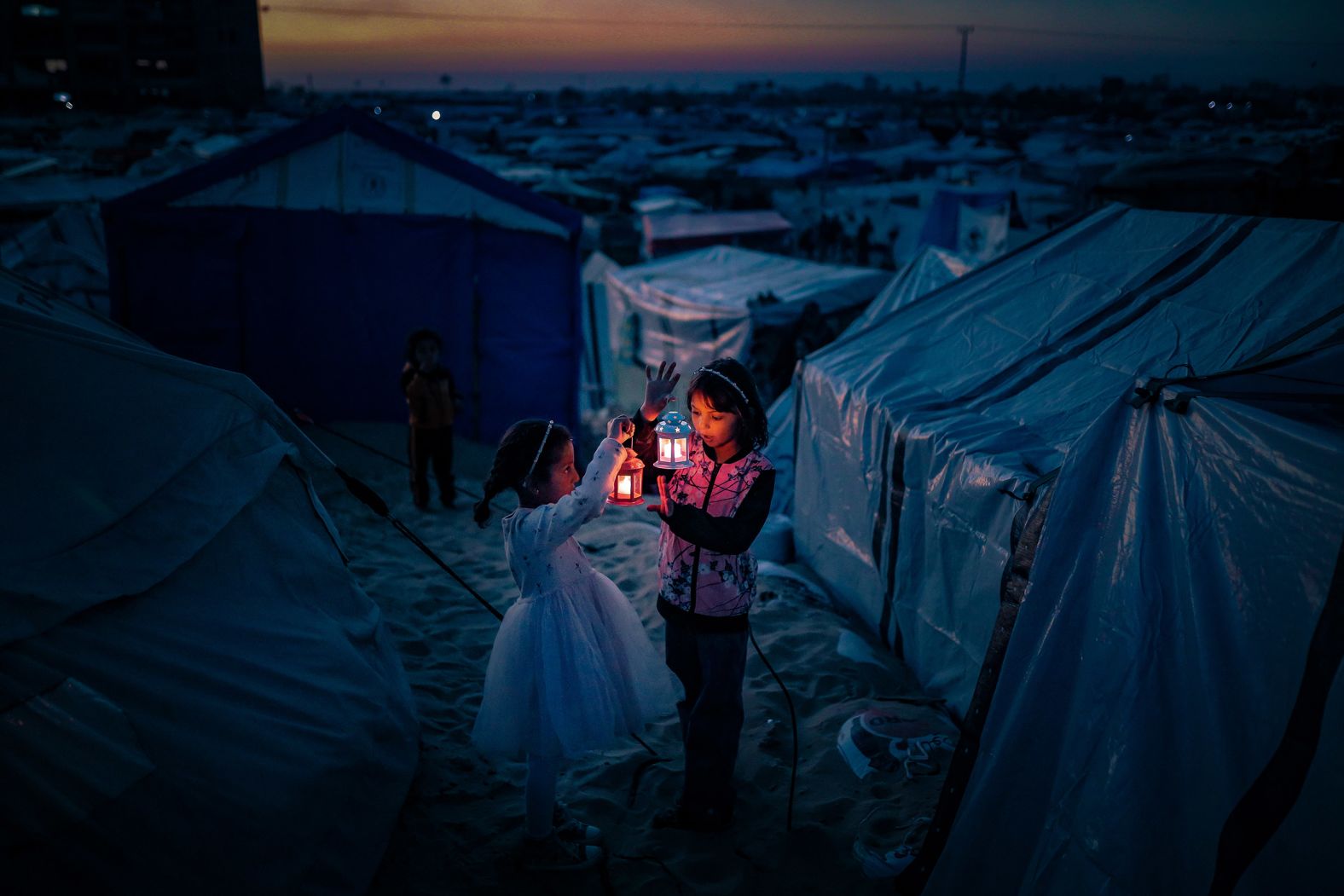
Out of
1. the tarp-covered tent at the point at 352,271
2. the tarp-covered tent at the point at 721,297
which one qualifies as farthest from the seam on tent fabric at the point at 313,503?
the tarp-covered tent at the point at 721,297

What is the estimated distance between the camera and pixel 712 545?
3.02 metres

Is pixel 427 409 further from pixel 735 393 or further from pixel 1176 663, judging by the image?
pixel 1176 663

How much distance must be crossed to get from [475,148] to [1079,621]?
42347 millimetres

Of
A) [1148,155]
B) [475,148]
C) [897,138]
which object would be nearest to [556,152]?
[475,148]

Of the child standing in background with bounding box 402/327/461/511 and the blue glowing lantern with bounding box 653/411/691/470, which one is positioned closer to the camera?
the blue glowing lantern with bounding box 653/411/691/470

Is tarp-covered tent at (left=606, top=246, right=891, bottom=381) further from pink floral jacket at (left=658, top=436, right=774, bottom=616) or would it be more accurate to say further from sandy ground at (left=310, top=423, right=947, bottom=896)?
pink floral jacket at (left=658, top=436, right=774, bottom=616)

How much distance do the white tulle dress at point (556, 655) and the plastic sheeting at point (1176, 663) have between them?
1267 millimetres

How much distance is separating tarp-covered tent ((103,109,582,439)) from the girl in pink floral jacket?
570 centimetres

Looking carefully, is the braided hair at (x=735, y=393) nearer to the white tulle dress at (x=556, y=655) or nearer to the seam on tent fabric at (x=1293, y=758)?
the white tulle dress at (x=556, y=655)

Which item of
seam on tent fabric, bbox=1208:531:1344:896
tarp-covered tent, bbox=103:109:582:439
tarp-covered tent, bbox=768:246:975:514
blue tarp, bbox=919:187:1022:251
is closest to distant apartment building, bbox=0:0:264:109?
blue tarp, bbox=919:187:1022:251

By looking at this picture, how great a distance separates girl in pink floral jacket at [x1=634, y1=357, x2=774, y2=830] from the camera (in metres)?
3.09

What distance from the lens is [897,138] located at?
51750mm

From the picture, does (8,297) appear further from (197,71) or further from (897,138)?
(197,71)

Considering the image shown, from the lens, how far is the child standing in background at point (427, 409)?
676cm
